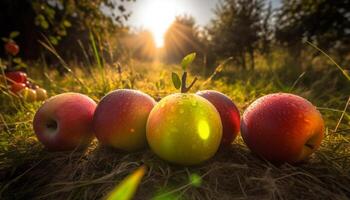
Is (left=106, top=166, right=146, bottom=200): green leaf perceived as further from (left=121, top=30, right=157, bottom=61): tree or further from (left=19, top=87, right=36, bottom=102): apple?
(left=121, top=30, right=157, bottom=61): tree

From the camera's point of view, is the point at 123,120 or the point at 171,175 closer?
the point at 171,175

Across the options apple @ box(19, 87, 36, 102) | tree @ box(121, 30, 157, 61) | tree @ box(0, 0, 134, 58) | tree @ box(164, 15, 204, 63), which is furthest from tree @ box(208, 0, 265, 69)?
tree @ box(121, 30, 157, 61)

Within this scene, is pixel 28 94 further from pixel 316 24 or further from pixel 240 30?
pixel 240 30

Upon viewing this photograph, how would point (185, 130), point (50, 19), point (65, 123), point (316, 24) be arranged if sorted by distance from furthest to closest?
point (316, 24) < point (50, 19) < point (65, 123) < point (185, 130)

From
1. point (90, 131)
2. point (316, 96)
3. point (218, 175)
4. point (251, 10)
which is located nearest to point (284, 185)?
point (218, 175)

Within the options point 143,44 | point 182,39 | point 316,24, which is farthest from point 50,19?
point 143,44

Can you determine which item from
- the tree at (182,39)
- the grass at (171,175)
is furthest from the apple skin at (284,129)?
the tree at (182,39)

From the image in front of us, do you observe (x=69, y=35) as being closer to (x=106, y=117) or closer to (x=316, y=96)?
(x=316, y=96)
